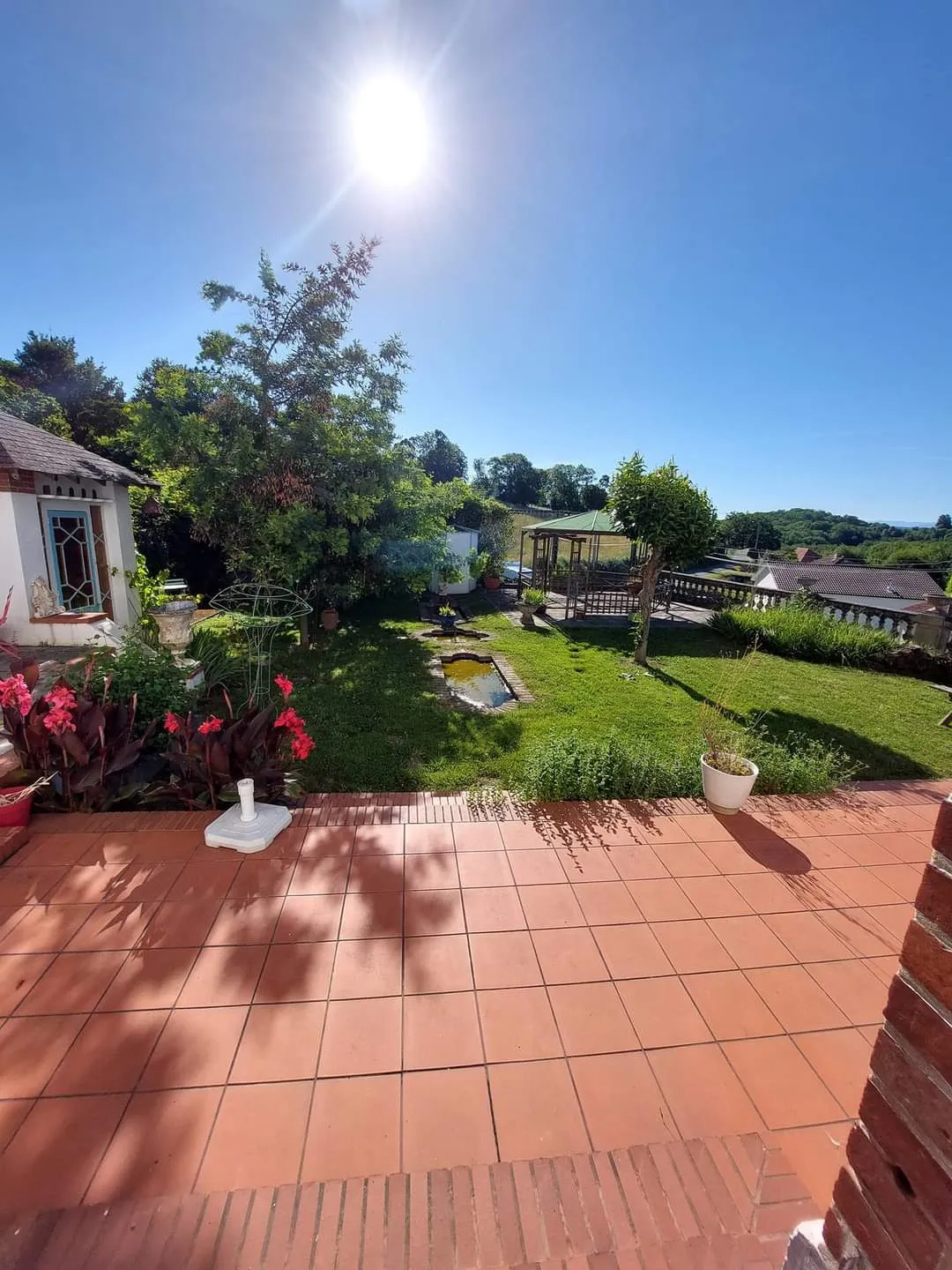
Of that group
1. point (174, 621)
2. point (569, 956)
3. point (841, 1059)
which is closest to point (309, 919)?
point (569, 956)

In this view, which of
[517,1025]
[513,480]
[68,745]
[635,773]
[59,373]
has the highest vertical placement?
[59,373]

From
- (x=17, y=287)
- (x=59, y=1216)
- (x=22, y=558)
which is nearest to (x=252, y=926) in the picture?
(x=59, y=1216)

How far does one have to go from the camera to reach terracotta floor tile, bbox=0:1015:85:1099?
6.02ft

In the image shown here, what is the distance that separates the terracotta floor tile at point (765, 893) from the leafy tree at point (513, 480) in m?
42.4

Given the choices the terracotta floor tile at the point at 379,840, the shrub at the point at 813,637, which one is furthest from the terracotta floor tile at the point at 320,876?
the shrub at the point at 813,637

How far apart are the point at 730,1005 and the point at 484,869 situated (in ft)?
4.67

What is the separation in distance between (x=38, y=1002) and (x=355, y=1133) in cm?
152

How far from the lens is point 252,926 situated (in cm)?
260

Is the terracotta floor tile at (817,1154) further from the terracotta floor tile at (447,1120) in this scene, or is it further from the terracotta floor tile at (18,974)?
the terracotta floor tile at (18,974)

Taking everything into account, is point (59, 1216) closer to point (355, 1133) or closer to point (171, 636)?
point (355, 1133)

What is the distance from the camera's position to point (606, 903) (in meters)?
2.91

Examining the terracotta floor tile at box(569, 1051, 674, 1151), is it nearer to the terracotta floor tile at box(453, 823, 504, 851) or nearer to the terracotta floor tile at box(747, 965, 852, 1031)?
the terracotta floor tile at box(747, 965, 852, 1031)

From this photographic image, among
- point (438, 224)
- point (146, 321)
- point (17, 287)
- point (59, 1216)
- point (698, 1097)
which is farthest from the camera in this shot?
point (17, 287)

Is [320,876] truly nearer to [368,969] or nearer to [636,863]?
[368,969]
